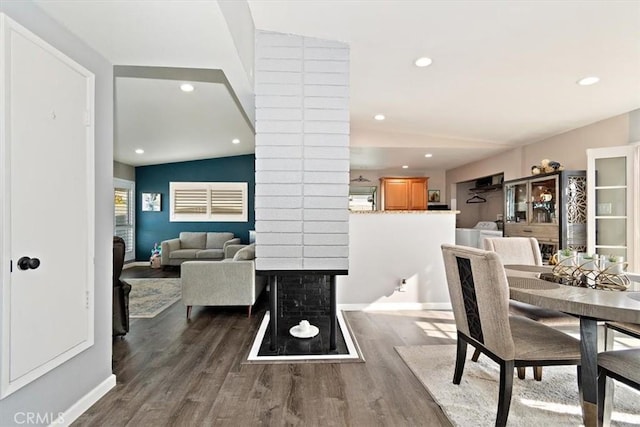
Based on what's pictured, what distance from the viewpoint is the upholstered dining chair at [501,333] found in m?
1.71

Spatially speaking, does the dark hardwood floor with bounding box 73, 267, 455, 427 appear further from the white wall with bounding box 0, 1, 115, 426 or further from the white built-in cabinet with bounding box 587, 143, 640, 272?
the white built-in cabinet with bounding box 587, 143, 640, 272

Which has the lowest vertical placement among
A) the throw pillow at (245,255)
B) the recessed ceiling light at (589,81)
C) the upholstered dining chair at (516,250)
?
the throw pillow at (245,255)

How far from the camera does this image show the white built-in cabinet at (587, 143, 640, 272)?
384cm

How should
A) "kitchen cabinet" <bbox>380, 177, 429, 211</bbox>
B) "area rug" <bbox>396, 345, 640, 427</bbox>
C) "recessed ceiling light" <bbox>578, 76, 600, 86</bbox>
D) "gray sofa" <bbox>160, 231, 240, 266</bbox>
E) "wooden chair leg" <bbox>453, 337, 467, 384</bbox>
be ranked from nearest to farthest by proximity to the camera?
"area rug" <bbox>396, 345, 640, 427</bbox>, "wooden chair leg" <bbox>453, 337, 467, 384</bbox>, "recessed ceiling light" <bbox>578, 76, 600, 86</bbox>, "gray sofa" <bbox>160, 231, 240, 266</bbox>, "kitchen cabinet" <bbox>380, 177, 429, 211</bbox>

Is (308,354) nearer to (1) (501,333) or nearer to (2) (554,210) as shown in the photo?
(1) (501,333)

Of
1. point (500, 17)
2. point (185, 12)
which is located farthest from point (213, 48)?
point (500, 17)

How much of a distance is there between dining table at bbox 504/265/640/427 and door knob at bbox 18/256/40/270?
243 cm

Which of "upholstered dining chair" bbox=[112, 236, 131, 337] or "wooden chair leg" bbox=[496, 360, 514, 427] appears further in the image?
"upholstered dining chair" bbox=[112, 236, 131, 337]

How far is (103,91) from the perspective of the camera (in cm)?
220

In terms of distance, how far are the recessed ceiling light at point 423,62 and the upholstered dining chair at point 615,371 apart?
258cm

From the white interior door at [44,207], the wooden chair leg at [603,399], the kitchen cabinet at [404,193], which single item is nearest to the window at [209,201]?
the kitchen cabinet at [404,193]

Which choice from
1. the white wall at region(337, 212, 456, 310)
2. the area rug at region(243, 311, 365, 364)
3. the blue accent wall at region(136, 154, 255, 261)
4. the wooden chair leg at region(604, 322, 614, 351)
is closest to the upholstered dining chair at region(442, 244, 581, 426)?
the wooden chair leg at region(604, 322, 614, 351)

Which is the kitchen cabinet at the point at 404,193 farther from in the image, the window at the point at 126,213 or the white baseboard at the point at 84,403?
the white baseboard at the point at 84,403

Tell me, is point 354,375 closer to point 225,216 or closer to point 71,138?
point 71,138
